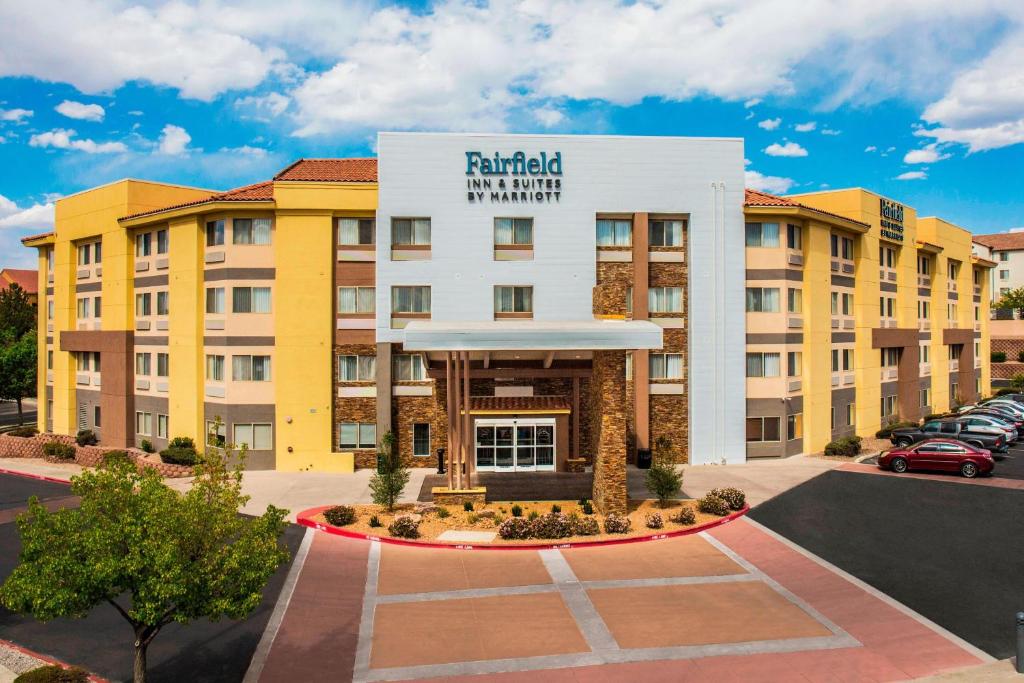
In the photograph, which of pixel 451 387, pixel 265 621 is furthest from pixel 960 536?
pixel 265 621

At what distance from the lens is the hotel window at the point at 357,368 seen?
33281 millimetres

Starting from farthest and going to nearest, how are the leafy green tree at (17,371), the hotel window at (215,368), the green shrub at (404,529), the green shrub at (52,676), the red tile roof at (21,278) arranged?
the red tile roof at (21,278), the leafy green tree at (17,371), the hotel window at (215,368), the green shrub at (404,529), the green shrub at (52,676)

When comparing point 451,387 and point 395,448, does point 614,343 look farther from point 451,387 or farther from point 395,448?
point 395,448

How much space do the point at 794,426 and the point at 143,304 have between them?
36460 mm

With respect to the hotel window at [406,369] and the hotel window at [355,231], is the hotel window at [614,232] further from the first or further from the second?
the hotel window at [355,231]

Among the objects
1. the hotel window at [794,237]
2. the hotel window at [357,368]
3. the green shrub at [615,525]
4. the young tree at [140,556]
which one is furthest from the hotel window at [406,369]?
the young tree at [140,556]

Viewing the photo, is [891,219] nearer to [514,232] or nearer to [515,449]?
[514,232]

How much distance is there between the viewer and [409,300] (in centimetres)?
3300

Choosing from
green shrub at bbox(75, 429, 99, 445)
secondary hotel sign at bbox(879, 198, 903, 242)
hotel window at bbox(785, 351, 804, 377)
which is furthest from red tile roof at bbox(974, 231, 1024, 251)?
green shrub at bbox(75, 429, 99, 445)

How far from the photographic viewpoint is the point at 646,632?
14.7 m

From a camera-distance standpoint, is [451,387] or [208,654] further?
[451,387]

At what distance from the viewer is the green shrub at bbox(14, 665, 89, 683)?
1152cm

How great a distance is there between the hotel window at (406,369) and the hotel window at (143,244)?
15458 mm

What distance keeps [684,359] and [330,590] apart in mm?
22522
